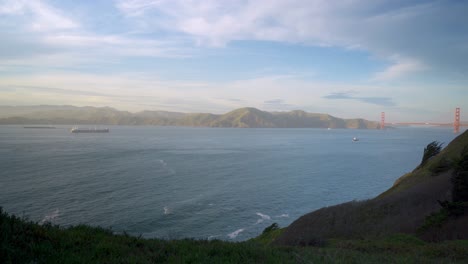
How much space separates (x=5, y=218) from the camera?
21.6 feet

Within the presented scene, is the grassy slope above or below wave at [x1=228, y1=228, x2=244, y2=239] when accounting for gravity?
above

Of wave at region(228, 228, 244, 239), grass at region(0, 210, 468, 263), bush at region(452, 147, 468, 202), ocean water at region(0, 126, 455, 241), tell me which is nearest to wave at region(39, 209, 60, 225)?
ocean water at region(0, 126, 455, 241)

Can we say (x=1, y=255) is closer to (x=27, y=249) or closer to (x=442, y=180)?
(x=27, y=249)

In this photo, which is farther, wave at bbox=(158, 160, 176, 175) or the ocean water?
wave at bbox=(158, 160, 176, 175)

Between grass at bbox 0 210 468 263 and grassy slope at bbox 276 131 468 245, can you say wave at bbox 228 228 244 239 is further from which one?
grass at bbox 0 210 468 263

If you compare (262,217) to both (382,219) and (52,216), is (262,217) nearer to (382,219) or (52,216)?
(382,219)

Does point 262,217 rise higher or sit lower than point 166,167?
lower

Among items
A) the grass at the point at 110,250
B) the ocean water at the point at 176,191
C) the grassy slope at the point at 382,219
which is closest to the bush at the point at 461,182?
the grassy slope at the point at 382,219

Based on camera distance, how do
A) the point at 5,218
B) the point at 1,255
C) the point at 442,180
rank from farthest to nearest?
the point at 442,180 → the point at 5,218 → the point at 1,255

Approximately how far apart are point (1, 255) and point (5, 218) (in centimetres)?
150

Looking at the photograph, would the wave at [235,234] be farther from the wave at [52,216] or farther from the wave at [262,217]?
the wave at [52,216]

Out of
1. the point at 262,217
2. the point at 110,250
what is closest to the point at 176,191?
the point at 262,217

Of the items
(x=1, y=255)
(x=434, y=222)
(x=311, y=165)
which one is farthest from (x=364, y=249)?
(x=311, y=165)

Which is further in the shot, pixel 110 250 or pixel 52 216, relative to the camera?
pixel 52 216
